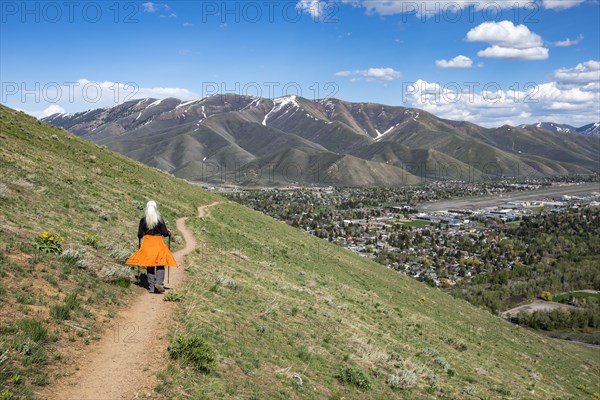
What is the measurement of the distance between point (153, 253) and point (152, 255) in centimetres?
9

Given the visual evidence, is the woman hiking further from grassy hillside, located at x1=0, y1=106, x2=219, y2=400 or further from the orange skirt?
grassy hillside, located at x1=0, y1=106, x2=219, y2=400

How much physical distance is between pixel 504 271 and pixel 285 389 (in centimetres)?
15691

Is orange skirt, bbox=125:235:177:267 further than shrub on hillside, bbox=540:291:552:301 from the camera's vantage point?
No

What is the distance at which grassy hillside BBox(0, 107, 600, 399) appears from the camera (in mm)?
10031

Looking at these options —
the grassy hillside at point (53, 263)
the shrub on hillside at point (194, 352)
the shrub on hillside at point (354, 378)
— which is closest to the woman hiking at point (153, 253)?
the grassy hillside at point (53, 263)

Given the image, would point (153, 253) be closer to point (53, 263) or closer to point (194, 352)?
point (53, 263)

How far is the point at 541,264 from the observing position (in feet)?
528

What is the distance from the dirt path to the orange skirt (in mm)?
1442

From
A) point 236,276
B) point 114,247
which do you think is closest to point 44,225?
point 114,247

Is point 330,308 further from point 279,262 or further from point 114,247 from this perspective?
point 114,247

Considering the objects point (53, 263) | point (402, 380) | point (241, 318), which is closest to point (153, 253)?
point (53, 263)

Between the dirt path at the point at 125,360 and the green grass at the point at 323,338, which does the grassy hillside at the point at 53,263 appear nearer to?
the dirt path at the point at 125,360

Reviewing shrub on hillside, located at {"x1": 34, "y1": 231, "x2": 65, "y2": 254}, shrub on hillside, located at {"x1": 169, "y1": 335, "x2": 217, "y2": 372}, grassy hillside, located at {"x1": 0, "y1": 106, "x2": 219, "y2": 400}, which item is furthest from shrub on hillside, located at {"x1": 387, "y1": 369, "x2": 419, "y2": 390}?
shrub on hillside, located at {"x1": 34, "y1": 231, "x2": 65, "y2": 254}

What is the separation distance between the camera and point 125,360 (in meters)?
9.66
